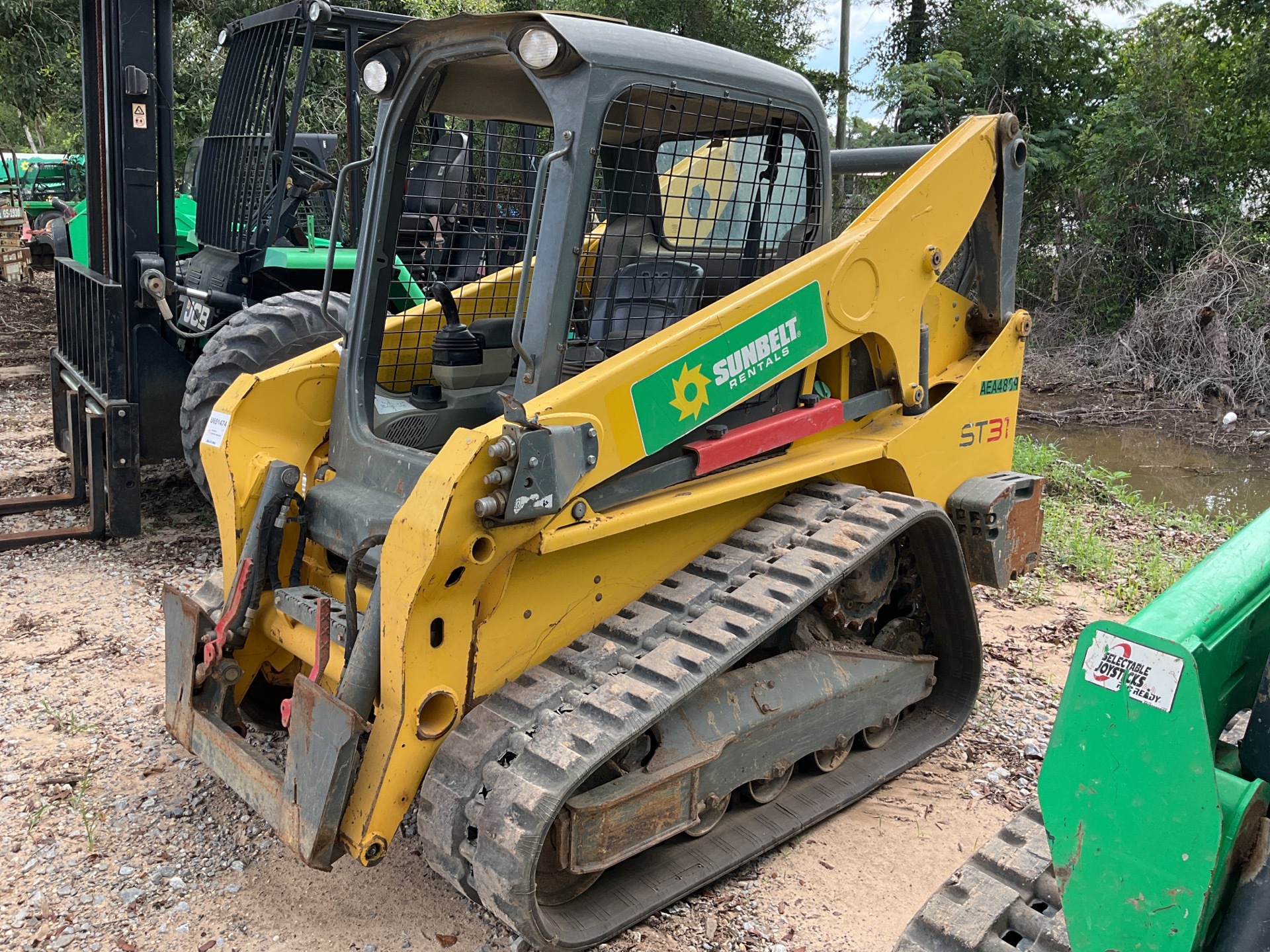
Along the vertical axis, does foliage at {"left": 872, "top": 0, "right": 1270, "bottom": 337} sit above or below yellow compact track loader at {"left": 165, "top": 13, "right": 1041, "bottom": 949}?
above

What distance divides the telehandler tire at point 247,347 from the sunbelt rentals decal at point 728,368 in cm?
259

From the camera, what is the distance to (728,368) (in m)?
3.10

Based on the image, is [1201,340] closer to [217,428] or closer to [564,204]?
[564,204]

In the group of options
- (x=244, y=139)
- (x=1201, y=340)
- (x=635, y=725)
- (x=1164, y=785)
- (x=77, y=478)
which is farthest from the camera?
(x=1201, y=340)

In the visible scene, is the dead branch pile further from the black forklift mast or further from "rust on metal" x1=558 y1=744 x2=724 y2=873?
"rust on metal" x1=558 y1=744 x2=724 y2=873

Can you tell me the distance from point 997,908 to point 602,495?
4.49 feet

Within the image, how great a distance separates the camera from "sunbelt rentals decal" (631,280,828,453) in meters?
2.93

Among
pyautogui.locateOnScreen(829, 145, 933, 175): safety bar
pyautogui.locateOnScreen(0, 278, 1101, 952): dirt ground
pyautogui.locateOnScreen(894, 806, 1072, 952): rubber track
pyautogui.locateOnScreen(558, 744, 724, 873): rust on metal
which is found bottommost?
pyautogui.locateOnScreen(0, 278, 1101, 952): dirt ground

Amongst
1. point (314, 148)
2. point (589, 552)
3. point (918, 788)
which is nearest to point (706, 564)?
point (589, 552)

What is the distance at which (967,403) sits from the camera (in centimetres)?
417

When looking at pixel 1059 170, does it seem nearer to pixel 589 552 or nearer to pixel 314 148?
pixel 314 148

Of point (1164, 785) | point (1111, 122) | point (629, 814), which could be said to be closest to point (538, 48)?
point (629, 814)

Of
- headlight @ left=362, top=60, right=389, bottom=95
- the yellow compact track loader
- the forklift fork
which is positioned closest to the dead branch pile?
the yellow compact track loader

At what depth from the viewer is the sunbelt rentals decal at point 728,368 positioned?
2.93 metres
